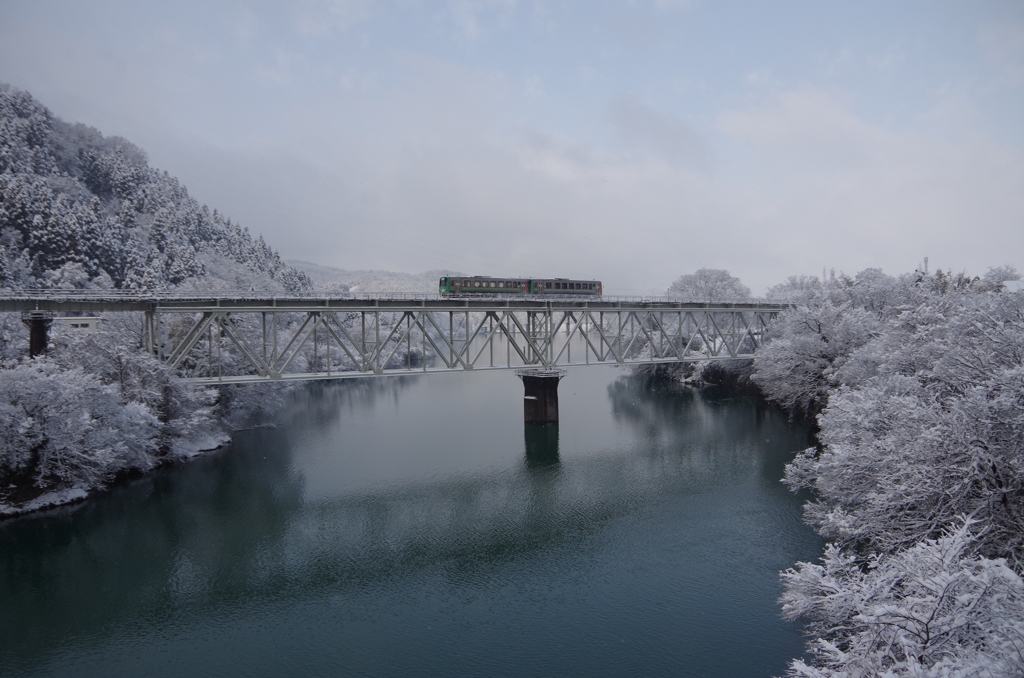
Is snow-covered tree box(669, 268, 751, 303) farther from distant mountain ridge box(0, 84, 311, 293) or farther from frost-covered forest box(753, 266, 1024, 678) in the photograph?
distant mountain ridge box(0, 84, 311, 293)

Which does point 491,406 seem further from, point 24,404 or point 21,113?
point 21,113

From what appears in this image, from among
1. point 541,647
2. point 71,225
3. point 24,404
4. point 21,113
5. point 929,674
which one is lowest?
point 541,647

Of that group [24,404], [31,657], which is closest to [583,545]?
[31,657]

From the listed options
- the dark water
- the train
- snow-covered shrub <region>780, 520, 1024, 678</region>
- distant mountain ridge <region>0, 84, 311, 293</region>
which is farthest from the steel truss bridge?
snow-covered shrub <region>780, 520, 1024, 678</region>

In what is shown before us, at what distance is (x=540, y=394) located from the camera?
139 feet

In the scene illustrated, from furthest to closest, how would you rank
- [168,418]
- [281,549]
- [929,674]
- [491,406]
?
[491,406] → [168,418] → [281,549] → [929,674]

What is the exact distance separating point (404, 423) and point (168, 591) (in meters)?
25.7

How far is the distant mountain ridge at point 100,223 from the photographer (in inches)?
2384

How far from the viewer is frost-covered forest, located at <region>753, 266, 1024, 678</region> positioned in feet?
29.1

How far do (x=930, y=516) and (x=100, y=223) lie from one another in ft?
289

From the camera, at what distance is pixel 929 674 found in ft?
25.5

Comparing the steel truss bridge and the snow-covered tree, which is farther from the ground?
the snow-covered tree

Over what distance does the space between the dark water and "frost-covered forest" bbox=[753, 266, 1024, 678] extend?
3384 mm

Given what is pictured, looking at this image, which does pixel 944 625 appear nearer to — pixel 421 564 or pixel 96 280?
pixel 421 564
